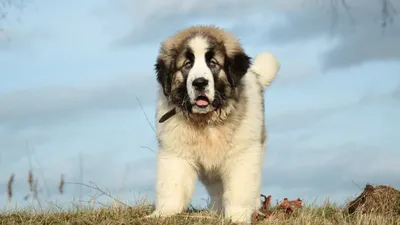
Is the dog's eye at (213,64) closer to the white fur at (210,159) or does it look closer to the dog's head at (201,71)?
the dog's head at (201,71)

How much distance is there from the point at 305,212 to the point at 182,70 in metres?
2.23

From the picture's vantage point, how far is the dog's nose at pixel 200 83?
7.21 metres

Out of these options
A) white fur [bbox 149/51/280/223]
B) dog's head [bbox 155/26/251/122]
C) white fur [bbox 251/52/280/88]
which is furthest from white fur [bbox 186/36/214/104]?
white fur [bbox 251/52/280/88]

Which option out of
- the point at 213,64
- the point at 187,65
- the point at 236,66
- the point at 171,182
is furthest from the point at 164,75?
the point at 171,182

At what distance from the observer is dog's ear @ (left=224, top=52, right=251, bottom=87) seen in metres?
7.67

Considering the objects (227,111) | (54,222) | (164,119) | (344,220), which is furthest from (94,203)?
(344,220)

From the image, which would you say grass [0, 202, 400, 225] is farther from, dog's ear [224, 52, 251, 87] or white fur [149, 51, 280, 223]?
dog's ear [224, 52, 251, 87]

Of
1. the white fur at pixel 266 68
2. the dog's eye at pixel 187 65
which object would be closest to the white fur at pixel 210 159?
the dog's eye at pixel 187 65

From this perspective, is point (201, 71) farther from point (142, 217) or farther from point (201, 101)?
point (142, 217)

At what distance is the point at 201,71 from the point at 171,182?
1.24 metres

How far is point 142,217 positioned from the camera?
7.60 meters

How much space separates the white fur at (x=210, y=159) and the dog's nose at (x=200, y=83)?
0.54 m

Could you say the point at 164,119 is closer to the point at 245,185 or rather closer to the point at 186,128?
the point at 186,128

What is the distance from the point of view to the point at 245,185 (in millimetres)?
7746
